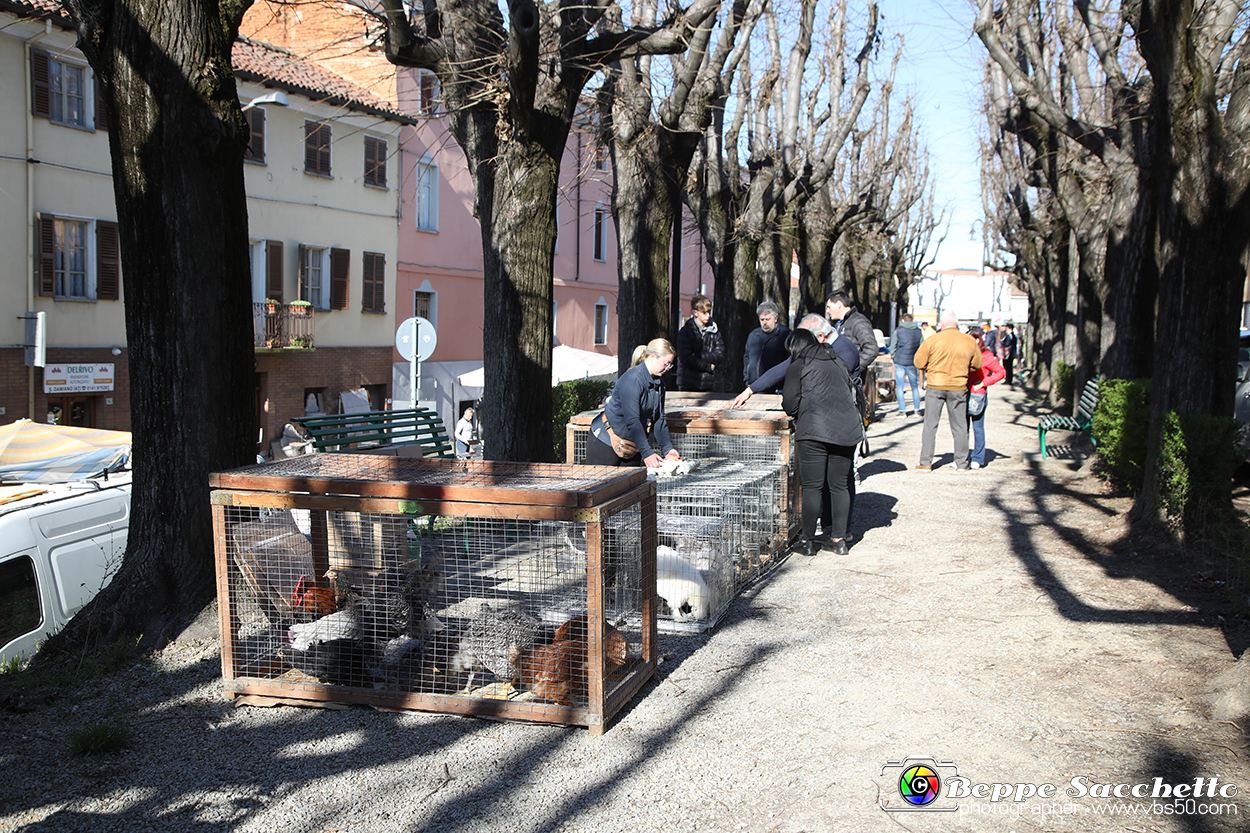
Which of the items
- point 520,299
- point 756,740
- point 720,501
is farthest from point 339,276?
point 756,740

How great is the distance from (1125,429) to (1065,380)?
39.1 feet

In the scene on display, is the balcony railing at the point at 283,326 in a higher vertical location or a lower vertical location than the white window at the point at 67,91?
lower

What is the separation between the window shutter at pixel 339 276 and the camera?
98.5ft

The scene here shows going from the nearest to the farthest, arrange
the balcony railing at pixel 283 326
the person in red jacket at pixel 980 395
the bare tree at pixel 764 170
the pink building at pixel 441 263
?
the person in red jacket at pixel 980 395 < the bare tree at pixel 764 170 < the balcony railing at pixel 283 326 < the pink building at pixel 441 263

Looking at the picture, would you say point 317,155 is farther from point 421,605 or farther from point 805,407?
point 421,605

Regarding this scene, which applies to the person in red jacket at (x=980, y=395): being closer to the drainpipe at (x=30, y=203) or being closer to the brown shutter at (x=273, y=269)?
the drainpipe at (x=30, y=203)

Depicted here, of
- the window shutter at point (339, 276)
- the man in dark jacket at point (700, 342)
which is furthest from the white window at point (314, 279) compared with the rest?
the man in dark jacket at point (700, 342)

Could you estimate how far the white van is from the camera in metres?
8.04

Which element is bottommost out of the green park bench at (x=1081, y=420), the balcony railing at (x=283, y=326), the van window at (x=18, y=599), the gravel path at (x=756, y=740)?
the van window at (x=18, y=599)

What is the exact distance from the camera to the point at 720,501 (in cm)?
681

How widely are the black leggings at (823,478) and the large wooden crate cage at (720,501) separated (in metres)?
0.21

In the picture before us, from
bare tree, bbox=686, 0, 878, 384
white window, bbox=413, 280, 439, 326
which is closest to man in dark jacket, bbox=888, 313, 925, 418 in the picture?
bare tree, bbox=686, 0, 878, 384

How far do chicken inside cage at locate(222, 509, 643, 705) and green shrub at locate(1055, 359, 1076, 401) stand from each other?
17393 millimetres

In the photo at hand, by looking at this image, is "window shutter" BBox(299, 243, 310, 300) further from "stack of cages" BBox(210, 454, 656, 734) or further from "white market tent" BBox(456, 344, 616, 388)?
"stack of cages" BBox(210, 454, 656, 734)
